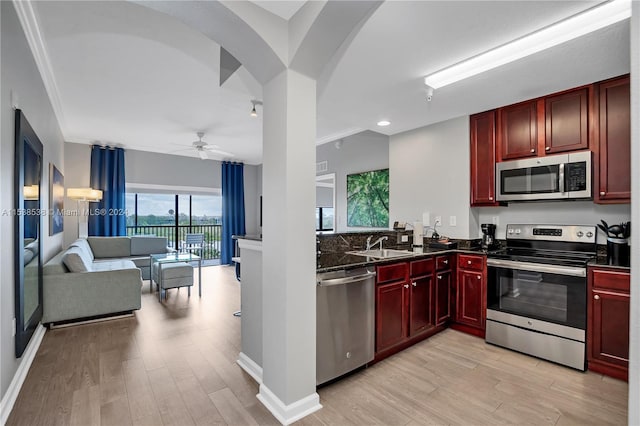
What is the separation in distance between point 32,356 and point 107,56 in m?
2.74

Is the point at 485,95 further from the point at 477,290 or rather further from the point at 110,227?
the point at 110,227

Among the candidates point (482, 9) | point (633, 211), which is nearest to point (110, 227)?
point (482, 9)

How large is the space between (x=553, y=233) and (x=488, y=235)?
0.61 meters

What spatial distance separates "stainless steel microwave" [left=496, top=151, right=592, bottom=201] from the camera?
2789 mm

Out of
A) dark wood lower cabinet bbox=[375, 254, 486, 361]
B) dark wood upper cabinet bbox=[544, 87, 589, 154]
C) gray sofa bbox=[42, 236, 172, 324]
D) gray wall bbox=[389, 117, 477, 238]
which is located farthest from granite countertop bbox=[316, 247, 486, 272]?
gray sofa bbox=[42, 236, 172, 324]

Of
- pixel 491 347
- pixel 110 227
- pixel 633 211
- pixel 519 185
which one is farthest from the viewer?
pixel 110 227

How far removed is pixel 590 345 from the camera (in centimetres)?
248

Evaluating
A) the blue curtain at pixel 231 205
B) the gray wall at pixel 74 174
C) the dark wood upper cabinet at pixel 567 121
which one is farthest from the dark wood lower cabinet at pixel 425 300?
the gray wall at pixel 74 174

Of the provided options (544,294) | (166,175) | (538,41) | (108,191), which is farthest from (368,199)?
(108,191)

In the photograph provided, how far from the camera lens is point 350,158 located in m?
5.29

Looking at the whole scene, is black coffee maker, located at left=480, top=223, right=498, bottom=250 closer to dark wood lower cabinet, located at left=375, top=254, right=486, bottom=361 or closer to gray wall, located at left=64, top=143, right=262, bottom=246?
dark wood lower cabinet, located at left=375, top=254, right=486, bottom=361

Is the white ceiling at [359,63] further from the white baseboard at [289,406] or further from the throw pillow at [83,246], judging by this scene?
the white baseboard at [289,406]

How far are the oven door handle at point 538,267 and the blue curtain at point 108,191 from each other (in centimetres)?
682

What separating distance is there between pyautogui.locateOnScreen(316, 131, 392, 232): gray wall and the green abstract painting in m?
0.10
